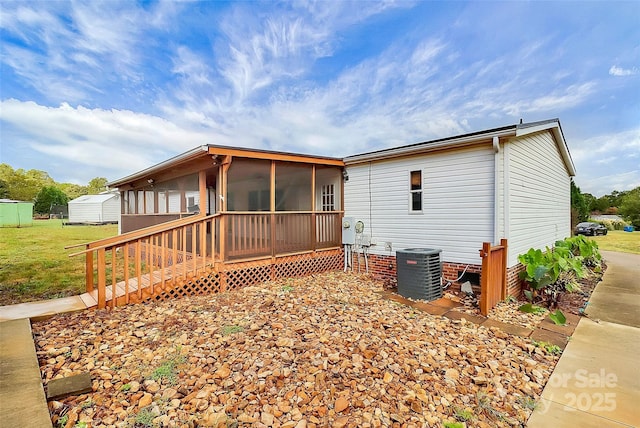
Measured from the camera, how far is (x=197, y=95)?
13625 millimetres

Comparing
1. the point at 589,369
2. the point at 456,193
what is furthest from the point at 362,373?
the point at 456,193

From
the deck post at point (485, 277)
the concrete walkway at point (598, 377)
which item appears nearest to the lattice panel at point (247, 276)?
the deck post at point (485, 277)

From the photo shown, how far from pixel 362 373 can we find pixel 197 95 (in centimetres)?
1413

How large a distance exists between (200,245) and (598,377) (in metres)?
6.52

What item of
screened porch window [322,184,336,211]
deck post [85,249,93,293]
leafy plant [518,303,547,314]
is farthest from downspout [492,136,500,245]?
deck post [85,249,93,293]

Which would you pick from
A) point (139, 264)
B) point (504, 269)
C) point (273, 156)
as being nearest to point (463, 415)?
point (504, 269)

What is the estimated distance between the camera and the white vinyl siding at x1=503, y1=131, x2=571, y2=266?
241 inches

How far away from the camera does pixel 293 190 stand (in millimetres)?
11297

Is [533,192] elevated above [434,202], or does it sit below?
above

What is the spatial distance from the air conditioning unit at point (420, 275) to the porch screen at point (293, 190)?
15.9 ft

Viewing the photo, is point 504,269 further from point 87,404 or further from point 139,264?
point 139,264

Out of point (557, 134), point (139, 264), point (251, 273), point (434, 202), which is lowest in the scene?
point (251, 273)

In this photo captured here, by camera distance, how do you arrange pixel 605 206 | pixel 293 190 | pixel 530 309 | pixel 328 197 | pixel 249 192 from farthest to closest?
pixel 605 206
pixel 249 192
pixel 293 190
pixel 328 197
pixel 530 309

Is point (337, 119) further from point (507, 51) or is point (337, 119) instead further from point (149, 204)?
point (149, 204)
